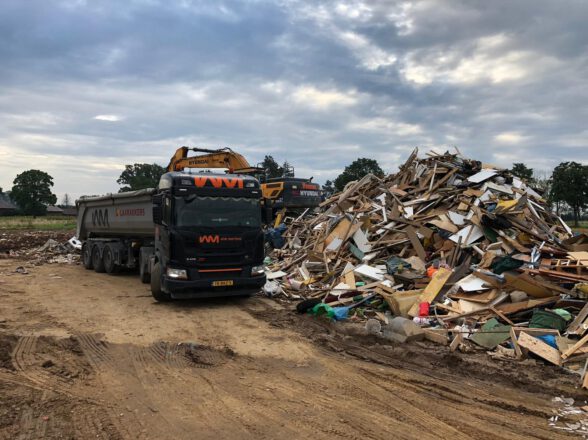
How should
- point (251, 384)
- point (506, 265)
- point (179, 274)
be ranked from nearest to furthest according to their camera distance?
point (251, 384) < point (506, 265) < point (179, 274)

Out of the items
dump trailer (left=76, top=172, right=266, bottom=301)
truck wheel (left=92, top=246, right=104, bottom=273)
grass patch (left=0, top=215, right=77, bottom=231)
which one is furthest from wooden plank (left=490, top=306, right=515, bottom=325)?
grass patch (left=0, top=215, right=77, bottom=231)

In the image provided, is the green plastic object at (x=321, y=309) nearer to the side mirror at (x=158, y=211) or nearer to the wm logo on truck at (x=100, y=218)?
the side mirror at (x=158, y=211)

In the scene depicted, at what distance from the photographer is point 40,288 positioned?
13.1 metres

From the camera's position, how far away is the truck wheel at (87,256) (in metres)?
17.7

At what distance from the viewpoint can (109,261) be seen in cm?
1595

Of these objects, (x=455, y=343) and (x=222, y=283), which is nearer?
(x=455, y=343)

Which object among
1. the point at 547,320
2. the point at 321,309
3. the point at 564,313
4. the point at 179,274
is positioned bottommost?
the point at 321,309

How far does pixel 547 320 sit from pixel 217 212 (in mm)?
6897

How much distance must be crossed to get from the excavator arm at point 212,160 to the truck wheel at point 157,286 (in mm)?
5514

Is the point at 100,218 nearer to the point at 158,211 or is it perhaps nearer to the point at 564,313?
the point at 158,211

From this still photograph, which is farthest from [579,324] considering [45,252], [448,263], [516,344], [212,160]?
[45,252]

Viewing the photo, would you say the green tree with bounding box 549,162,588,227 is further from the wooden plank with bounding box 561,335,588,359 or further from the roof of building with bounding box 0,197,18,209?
the roof of building with bounding box 0,197,18,209

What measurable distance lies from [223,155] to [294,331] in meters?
8.77

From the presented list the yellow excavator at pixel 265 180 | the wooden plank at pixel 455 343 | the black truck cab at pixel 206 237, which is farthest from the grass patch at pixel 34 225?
the wooden plank at pixel 455 343
